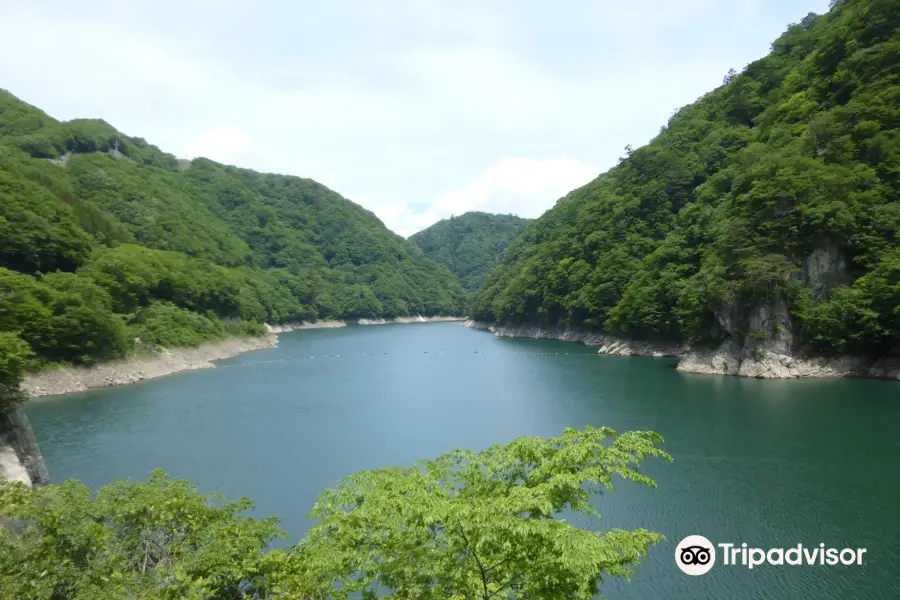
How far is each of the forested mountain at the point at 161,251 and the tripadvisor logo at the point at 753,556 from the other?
28.1 m

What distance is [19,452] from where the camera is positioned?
63.9ft

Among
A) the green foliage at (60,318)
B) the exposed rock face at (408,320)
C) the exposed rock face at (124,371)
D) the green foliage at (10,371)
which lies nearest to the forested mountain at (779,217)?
the exposed rock face at (124,371)

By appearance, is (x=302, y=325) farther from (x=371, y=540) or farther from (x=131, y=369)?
(x=371, y=540)

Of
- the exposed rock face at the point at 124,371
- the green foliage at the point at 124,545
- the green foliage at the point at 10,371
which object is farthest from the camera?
the exposed rock face at the point at 124,371

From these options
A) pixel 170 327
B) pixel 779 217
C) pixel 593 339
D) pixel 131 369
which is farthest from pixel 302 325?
pixel 779 217

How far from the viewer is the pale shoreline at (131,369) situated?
40.2 metres

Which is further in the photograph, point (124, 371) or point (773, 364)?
point (124, 371)

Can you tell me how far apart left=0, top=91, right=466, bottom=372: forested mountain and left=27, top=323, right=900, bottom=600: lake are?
7341mm

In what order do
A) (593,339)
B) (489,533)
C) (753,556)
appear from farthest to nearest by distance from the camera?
(593,339), (753,556), (489,533)

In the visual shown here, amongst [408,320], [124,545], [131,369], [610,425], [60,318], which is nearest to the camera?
[124,545]

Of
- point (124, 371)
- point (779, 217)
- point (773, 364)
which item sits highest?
point (779, 217)

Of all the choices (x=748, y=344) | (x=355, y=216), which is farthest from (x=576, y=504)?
(x=355, y=216)

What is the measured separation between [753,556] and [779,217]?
39.2 metres

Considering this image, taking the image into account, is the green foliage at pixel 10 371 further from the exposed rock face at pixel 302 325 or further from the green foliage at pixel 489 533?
the exposed rock face at pixel 302 325
